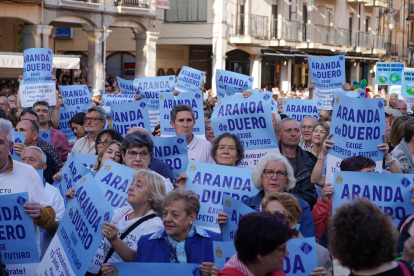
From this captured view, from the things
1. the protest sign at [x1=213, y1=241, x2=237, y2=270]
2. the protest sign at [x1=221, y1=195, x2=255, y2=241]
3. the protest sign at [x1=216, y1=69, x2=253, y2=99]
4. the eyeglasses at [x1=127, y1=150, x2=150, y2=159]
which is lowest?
the protest sign at [x1=213, y1=241, x2=237, y2=270]

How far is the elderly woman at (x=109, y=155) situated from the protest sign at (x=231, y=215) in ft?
7.56

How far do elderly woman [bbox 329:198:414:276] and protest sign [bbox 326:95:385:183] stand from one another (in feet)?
10.7

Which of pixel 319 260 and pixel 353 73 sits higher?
pixel 353 73

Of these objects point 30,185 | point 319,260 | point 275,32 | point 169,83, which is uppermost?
point 275,32

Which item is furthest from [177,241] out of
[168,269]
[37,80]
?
[37,80]

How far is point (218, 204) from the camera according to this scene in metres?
6.23

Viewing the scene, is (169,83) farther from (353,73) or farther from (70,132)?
(353,73)

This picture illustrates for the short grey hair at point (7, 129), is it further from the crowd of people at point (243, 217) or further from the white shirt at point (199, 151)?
the white shirt at point (199, 151)

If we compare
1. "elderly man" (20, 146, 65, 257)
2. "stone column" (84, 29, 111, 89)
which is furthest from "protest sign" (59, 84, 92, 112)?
"stone column" (84, 29, 111, 89)

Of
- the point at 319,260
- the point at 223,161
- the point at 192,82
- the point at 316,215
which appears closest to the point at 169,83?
the point at 192,82

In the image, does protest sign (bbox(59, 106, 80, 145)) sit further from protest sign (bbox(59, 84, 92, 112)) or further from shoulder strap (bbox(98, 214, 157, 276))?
shoulder strap (bbox(98, 214, 157, 276))

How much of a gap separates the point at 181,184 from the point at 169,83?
742cm

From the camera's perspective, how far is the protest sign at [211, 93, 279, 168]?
8.33 m

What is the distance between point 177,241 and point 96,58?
79.1ft
